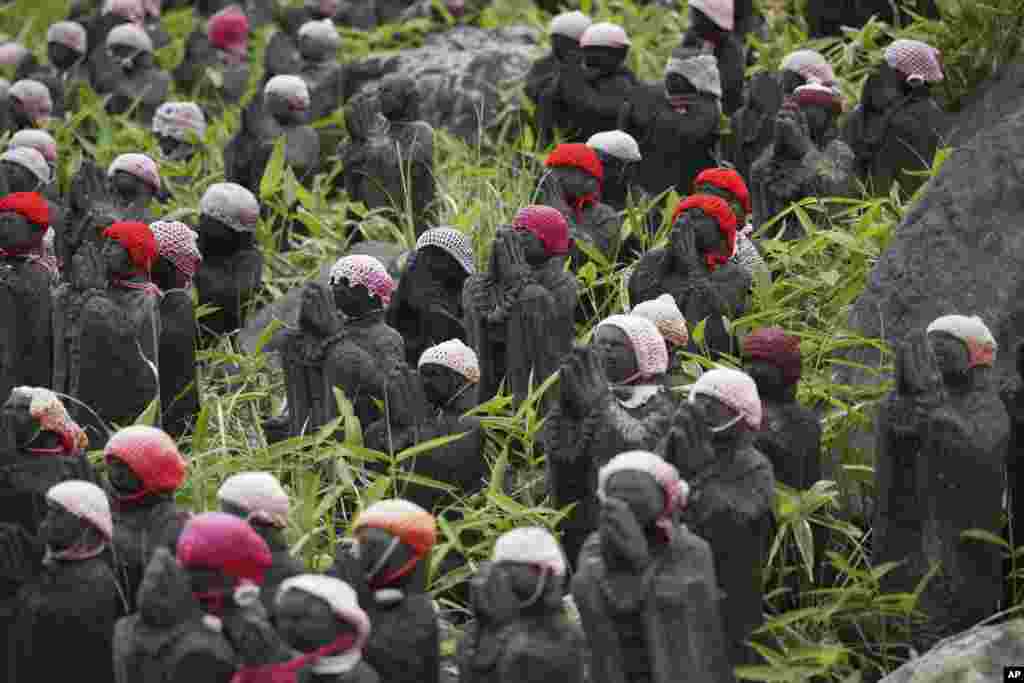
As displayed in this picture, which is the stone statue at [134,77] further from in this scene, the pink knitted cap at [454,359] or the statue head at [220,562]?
the statue head at [220,562]

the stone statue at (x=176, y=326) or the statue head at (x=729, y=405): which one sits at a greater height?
the statue head at (x=729, y=405)

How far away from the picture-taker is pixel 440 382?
7191 millimetres

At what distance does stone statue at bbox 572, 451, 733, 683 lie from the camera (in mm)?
5617

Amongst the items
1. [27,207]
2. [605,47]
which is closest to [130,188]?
[27,207]

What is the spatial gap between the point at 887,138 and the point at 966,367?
3152 mm

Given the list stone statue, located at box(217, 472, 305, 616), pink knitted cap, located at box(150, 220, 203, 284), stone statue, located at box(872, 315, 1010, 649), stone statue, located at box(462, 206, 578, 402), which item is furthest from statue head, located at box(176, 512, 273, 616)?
pink knitted cap, located at box(150, 220, 203, 284)

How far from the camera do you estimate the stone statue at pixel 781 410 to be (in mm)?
6547

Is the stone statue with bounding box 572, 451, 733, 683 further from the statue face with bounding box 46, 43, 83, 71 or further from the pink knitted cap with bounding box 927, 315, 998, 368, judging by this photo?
the statue face with bounding box 46, 43, 83, 71

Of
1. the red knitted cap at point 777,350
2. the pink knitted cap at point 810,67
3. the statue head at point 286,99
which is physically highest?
the red knitted cap at point 777,350

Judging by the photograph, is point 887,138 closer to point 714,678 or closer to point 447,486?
point 447,486

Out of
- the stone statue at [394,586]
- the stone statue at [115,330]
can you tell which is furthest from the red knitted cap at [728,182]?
the stone statue at [394,586]

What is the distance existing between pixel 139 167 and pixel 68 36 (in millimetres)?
3656

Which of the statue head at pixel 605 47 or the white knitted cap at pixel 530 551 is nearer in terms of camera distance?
the white knitted cap at pixel 530 551

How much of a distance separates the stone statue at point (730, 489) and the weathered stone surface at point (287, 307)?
3.26m
